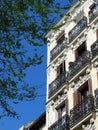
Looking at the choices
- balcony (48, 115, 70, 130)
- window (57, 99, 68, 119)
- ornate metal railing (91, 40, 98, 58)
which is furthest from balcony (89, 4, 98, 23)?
balcony (48, 115, 70, 130)

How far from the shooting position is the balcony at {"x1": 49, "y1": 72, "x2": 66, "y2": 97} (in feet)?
82.0

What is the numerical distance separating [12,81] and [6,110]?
3.35 feet

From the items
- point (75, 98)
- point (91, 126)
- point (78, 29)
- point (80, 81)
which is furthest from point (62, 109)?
point (78, 29)

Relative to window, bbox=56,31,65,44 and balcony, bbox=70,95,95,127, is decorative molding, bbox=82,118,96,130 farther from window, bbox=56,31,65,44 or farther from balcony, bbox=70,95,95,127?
window, bbox=56,31,65,44

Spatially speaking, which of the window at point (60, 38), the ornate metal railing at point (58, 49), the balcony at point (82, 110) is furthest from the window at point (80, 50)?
the balcony at point (82, 110)

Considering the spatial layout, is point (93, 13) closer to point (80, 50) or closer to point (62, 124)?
point (80, 50)

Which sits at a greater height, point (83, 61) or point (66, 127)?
point (83, 61)

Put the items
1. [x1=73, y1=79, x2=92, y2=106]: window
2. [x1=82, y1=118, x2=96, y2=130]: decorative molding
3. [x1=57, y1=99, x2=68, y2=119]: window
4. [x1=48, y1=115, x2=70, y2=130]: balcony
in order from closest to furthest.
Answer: [x1=82, y1=118, x2=96, y2=130]: decorative molding, [x1=48, y1=115, x2=70, y2=130]: balcony, [x1=73, y1=79, x2=92, y2=106]: window, [x1=57, y1=99, x2=68, y2=119]: window

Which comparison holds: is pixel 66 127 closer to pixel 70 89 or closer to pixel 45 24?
pixel 70 89

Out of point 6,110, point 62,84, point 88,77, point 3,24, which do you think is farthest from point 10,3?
point 62,84

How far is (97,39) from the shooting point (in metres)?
23.9

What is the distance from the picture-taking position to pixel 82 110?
21.6 m

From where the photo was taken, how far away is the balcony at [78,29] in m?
26.2

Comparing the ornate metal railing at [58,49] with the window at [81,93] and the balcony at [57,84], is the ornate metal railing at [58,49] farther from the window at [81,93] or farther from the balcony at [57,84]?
the window at [81,93]
